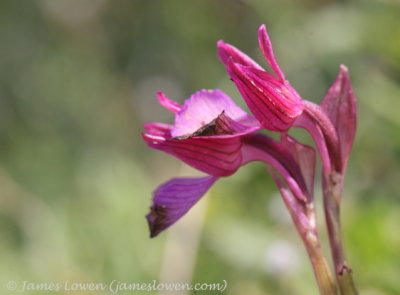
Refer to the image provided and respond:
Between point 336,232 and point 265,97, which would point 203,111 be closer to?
point 265,97

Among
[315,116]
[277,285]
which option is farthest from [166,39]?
[315,116]

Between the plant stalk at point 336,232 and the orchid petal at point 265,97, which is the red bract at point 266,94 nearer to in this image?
the orchid petal at point 265,97

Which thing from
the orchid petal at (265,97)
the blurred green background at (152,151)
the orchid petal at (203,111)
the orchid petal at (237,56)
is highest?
the orchid petal at (237,56)

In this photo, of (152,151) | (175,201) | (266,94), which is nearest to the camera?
(266,94)

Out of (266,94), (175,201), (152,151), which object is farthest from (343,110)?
(152,151)

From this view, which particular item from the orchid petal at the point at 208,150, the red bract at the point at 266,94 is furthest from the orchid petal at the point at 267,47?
the orchid petal at the point at 208,150

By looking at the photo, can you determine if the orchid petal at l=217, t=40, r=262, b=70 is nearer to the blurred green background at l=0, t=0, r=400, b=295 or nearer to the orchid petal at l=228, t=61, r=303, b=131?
the orchid petal at l=228, t=61, r=303, b=131

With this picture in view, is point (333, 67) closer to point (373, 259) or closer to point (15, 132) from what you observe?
point (373, 259)
